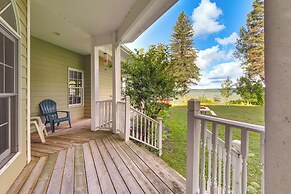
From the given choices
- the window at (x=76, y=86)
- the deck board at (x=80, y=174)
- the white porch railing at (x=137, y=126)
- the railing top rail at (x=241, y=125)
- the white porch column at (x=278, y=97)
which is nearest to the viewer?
the white porch column at (x=278, y=97)

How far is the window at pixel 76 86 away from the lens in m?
6.75

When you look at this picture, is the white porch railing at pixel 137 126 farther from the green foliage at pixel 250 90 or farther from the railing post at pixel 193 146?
the railing post at pixel 193 146

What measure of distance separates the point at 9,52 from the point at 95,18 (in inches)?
82.0

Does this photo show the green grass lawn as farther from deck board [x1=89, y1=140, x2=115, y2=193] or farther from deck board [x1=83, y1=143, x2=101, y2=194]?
deck board [x1=83, y1=143, x2=101, y2=194]

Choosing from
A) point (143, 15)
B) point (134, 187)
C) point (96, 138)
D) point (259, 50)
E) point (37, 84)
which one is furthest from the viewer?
point (37, 84)

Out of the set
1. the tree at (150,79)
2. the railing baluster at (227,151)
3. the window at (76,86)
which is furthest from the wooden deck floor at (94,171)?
the window at (76,86)

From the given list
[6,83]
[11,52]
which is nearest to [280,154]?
[6,83]

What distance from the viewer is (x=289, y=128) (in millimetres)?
625

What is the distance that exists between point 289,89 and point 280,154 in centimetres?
25

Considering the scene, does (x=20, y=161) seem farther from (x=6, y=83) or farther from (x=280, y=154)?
(x=280, y=154)

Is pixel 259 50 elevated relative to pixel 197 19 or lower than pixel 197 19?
lower

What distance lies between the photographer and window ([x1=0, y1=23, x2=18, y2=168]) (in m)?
2.07

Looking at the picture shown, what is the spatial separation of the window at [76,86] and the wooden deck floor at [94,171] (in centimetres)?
342

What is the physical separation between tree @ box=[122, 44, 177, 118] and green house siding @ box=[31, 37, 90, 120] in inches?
101
